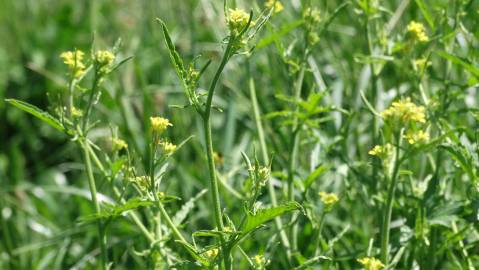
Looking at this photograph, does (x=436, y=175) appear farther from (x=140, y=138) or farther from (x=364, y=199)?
(x=140, y=138)

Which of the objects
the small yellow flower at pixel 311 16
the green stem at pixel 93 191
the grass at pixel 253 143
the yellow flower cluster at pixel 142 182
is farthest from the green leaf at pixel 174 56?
the small yellow flower at pixel 311 16

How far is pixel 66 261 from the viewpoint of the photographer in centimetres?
195

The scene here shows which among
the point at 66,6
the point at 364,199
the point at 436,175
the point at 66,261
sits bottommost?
the point at 66,261

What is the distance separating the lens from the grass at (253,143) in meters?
1.10

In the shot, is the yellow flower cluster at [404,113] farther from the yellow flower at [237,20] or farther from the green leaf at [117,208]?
the green leaf at [117,208]

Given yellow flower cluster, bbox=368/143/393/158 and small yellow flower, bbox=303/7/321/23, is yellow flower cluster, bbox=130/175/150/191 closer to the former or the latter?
yellow flower cluster, bbox=368/143/393/158

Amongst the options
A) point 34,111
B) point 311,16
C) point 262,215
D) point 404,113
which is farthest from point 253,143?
point 311,16

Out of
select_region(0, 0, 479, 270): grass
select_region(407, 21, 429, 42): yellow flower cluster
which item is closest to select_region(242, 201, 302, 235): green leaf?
select_region(0, 0, 479, 270): grass

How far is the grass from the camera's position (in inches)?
43.5

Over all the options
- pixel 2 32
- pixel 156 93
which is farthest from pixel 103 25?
pixel 156 93

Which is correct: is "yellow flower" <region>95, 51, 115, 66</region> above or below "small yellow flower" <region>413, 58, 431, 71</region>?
above

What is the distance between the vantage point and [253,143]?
1.03m

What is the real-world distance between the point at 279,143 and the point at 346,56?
0.65 metres

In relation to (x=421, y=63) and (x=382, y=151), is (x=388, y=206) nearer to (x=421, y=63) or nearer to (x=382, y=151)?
(x=382, y=151)
